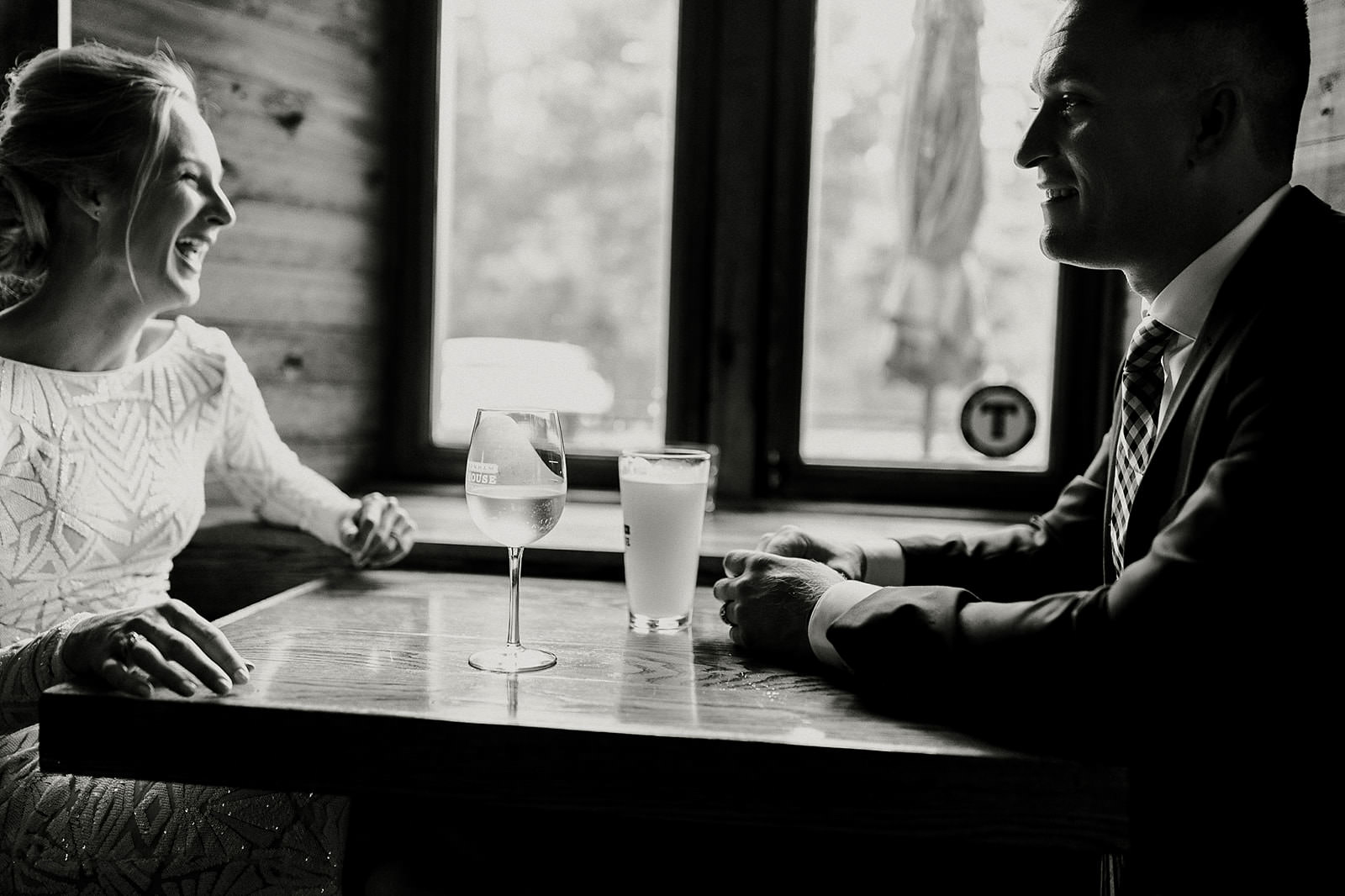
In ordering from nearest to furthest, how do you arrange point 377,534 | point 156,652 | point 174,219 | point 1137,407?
point 156,652 < point 1137,407 < point 174,219 < point 377,534

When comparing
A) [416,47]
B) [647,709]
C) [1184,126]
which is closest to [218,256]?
[416,47]

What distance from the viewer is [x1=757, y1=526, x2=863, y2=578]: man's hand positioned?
1436 mm

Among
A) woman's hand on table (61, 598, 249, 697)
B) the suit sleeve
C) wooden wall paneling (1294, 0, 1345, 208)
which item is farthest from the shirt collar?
woman's hand on table (61, 598, 249, 697)

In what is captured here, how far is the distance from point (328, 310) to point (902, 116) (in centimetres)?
138

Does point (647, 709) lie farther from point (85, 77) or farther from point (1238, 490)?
point (85, 77)

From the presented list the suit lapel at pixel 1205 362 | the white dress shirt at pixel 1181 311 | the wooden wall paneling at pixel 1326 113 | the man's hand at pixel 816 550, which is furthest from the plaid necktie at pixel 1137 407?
the wooden wall paneling at pixel 1326 113

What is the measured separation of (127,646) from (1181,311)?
1194 mm

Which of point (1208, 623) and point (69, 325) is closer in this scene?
point (1208, 623)

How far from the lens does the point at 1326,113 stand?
156cm

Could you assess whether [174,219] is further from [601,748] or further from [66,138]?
[601,748]

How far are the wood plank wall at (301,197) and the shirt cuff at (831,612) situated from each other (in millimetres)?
1485

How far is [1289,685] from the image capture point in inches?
37.3

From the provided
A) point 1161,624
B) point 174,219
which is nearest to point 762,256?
point 174,219

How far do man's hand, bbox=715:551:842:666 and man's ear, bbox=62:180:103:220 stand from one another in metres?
1.07
